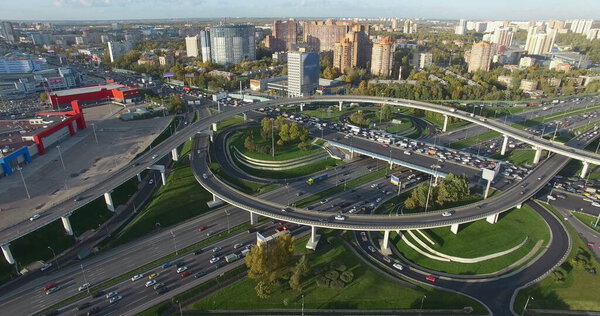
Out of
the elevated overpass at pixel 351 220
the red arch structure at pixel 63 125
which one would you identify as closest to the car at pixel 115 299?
the elevated overpass at pixel 351 220

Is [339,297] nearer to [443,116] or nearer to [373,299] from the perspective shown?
[373,299]

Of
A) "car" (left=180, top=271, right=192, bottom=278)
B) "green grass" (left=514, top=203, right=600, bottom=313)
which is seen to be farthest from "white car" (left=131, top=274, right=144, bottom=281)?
"green grass" (left=514, top=203, right=600, bottom=313)

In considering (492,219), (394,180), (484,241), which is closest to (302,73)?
(394,180)

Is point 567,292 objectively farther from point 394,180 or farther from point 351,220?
point 394,180

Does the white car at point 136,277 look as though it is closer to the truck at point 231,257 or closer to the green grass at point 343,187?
the truck at point 231,257

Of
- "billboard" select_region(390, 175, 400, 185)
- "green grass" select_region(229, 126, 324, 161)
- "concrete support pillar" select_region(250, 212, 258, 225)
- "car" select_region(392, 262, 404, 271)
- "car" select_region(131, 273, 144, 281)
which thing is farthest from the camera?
"green grass" select_region(229, 126, 324, 161)

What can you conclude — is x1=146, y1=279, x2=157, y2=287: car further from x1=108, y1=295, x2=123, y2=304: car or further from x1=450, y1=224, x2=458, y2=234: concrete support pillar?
x1=450, y1=224, x2=458, y2=234: concrete support pillar
